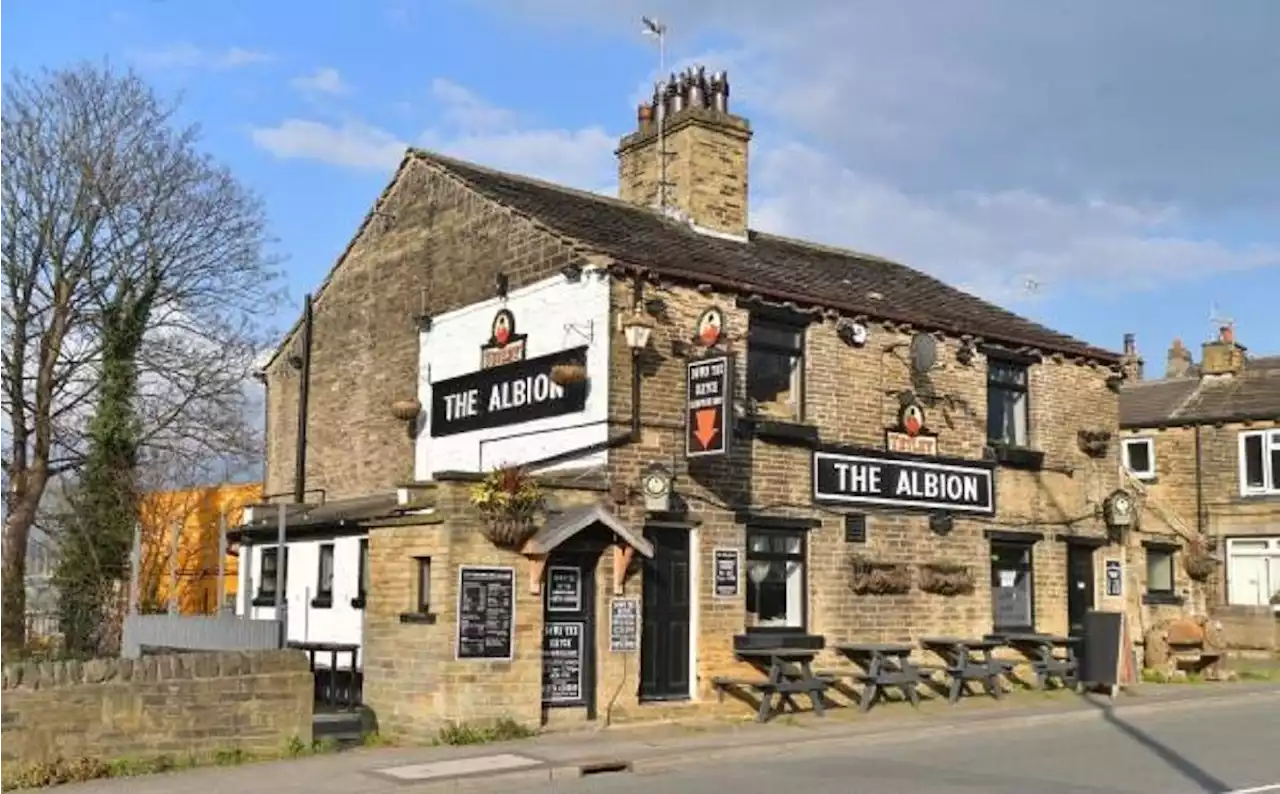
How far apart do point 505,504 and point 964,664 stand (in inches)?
289

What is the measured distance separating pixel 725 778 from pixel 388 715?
14.8ft

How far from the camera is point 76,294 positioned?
25188mm

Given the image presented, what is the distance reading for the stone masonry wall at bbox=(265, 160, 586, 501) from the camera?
19.0 m

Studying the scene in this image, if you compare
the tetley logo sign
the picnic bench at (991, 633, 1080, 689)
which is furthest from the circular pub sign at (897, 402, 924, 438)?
the tetley logo sign

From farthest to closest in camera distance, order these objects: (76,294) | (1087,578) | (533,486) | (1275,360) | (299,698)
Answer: (1275,360) < (76,294) < (1087,578) < (533,486) < (299,698)

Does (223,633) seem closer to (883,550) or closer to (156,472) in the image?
(883,550)

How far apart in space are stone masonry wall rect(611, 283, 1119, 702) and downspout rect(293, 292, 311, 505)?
8.31 meters

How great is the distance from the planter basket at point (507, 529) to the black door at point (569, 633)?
0.79 m

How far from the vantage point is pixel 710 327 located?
16.8 m

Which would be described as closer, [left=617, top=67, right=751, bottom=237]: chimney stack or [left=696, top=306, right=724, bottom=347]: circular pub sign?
[left=696, top=306, right=724, bottom=347]: circular pub sign

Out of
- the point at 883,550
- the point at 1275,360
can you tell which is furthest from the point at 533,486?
the point at 1275,360

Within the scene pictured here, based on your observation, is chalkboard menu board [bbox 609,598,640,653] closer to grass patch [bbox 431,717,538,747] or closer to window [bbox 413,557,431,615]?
grass patch [bbox 431,717,538,747]

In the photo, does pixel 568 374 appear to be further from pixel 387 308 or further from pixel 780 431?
pixel 387 308

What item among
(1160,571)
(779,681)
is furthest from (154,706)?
(1160,571)
